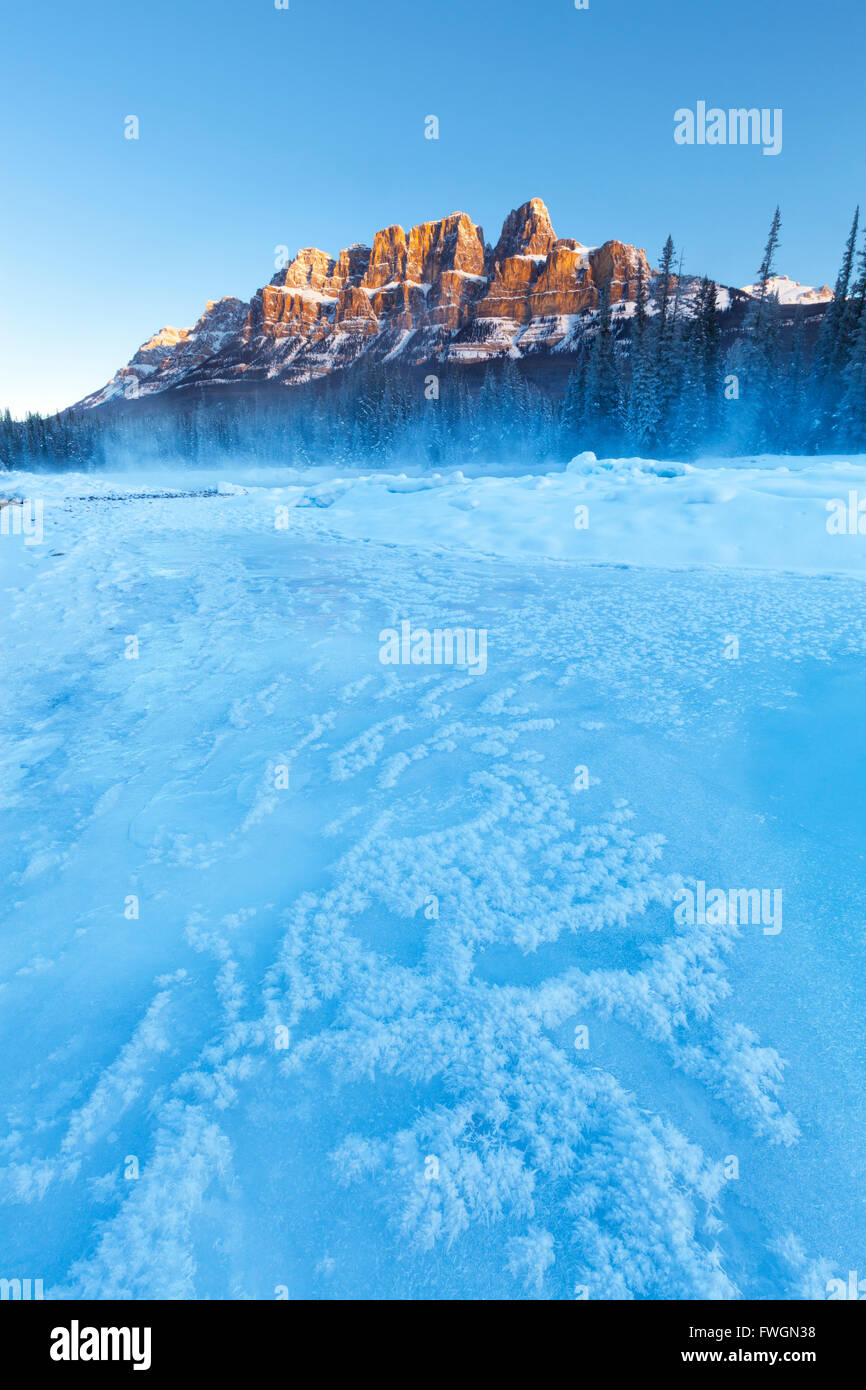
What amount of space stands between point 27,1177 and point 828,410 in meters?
41.7

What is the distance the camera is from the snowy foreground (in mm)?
1705

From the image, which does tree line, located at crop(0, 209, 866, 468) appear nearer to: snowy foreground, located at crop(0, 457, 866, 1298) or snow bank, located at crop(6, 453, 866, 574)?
snow bank, located at crop(6, 453, 866, 574)

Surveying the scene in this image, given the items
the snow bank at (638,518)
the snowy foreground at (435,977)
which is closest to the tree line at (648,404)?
the snow bank at (638,518)

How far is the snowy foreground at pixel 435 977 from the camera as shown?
5.59ft

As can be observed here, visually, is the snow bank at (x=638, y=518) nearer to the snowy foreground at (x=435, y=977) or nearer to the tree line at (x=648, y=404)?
the snowy foreground at (x=435, y=977)

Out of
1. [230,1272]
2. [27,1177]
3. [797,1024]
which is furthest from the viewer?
[797,1024]

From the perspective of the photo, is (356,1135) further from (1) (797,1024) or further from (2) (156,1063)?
(1) (797,1024)

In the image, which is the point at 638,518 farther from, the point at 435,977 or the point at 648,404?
the point at 648,404

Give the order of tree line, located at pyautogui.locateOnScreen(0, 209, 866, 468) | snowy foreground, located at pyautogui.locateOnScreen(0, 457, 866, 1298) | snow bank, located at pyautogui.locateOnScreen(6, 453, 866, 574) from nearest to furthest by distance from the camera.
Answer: snowy foreground, located at pyautogui.locateOnScreen(0, 457, 866, 1298)
snow bank, located at pyautogui.locateOnScreen(6, 453, 866, 574)
tree line, located at pyautogui.locateOnScreen(0, 209, 866, 468)

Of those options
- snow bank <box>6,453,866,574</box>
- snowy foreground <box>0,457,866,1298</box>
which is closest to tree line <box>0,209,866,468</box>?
snow bank <box>6,453,866,574</box>

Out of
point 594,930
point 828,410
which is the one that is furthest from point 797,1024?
point 828,410

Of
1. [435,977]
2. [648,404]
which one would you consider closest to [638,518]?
[435,977]

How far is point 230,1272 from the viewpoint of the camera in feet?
5.37

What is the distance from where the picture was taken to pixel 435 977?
97.3 inches
